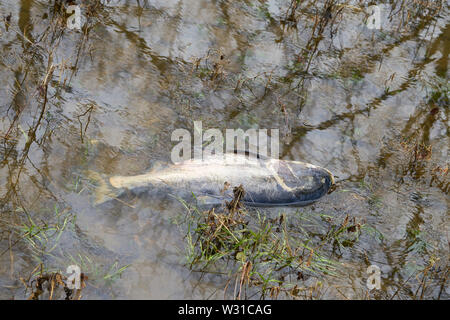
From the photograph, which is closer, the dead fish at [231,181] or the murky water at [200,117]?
the murky water at [200,117]

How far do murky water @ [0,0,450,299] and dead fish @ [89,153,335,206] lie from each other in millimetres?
159

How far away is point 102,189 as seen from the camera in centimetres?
436

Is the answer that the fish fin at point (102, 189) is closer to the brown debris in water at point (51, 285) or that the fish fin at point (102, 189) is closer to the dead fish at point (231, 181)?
the dead fish at point (231, 181)

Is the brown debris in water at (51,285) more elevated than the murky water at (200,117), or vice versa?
the murky water at (200,117)

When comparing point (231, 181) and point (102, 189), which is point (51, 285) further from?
point (231, 181)

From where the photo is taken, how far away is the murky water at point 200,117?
13.2ft

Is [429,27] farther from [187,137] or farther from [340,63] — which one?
[187,137]

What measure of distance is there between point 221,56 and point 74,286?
3.39 metres

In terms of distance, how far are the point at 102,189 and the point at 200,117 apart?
1.53m

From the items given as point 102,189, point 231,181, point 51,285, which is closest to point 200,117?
point 231,181

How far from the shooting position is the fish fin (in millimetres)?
4305

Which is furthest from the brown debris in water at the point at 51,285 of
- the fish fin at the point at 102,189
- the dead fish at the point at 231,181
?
the dead fish at the point at 231,181

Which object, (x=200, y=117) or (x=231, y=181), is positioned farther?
(x=200, y=117)
